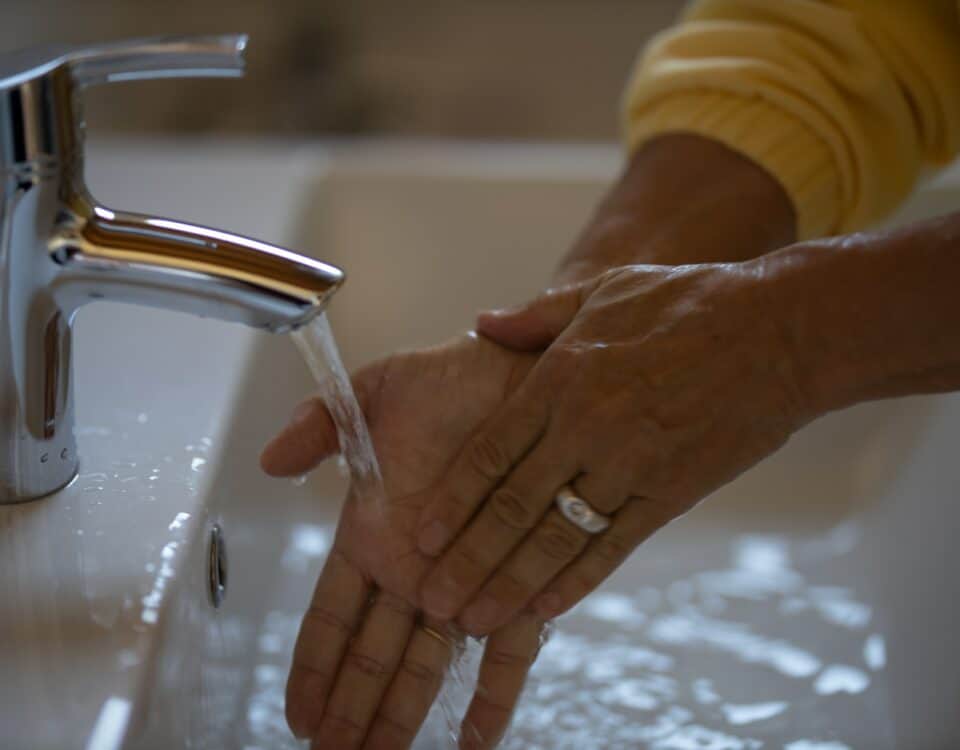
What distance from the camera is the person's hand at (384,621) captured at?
1.84 ft

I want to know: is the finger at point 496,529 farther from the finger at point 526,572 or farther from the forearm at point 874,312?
the forearm at point 874,312

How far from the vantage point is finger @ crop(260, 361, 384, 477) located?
1.87 ft

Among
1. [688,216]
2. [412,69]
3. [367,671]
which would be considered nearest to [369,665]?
[367,671]

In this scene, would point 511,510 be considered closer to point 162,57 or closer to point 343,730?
point 343,730

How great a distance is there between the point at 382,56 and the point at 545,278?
2.86 feet

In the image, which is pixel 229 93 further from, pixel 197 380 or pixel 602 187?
pixel 197 380

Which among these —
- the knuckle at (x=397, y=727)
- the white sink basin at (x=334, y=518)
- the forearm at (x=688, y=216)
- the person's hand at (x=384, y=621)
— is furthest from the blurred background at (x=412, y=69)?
the knuckle at (x=397, y=727)

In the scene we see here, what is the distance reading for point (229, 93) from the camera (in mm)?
1625

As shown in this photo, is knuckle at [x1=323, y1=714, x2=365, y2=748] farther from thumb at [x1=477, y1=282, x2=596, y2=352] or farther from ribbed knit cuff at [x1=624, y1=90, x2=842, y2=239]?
ribbed knit cuff at [x1=624, y1=90, x2=842, y2=239]

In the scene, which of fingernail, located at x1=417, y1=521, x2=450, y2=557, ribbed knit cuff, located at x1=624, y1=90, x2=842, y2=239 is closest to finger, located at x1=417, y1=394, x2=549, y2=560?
fingernail, located at x1=417, y1=521, x2=450, y2=557

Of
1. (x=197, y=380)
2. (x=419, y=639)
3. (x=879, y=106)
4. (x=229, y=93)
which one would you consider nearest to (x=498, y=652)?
(x=419, y=639)

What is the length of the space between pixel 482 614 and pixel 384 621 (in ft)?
0.17

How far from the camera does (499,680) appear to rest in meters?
0.56

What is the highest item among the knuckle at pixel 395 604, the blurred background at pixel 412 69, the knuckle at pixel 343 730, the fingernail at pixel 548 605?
the blurred background at pixel 412 69
